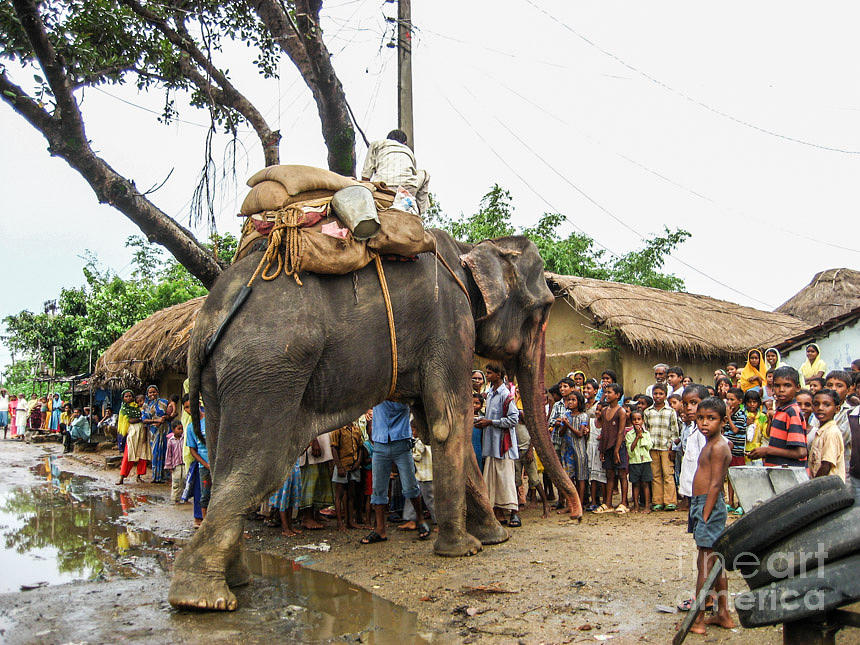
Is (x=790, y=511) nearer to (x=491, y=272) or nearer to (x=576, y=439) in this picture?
(x=491, y=272)

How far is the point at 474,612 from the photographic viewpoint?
3.95 meters

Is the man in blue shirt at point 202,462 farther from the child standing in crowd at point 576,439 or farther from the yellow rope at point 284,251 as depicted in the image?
the child standing in crowd at point 576,439

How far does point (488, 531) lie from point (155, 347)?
28.7 ft

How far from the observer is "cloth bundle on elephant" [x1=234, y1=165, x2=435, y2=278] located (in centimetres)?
458

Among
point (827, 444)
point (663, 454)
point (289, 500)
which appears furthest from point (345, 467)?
point (827, 444)

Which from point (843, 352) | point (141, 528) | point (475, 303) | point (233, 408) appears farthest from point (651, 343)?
point (233, 408)

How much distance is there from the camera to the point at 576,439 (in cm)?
791

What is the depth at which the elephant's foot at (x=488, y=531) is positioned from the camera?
226 inches

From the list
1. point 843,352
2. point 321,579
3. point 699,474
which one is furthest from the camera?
point 843,352

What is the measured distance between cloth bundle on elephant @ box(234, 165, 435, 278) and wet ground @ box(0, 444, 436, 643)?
80.2 inches

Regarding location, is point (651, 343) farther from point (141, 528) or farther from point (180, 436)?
point (141, 528)

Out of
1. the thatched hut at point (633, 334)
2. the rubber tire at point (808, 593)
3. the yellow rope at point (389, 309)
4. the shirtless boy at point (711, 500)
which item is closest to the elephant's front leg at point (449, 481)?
the yellow rope at point (389, 309)

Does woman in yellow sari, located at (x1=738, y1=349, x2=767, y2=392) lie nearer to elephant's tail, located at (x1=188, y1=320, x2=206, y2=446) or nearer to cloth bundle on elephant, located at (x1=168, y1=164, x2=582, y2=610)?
cloth bundle on elephant, located at (x1=168, y1=164, x2=582, y2=610)

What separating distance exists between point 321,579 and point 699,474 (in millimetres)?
2582
